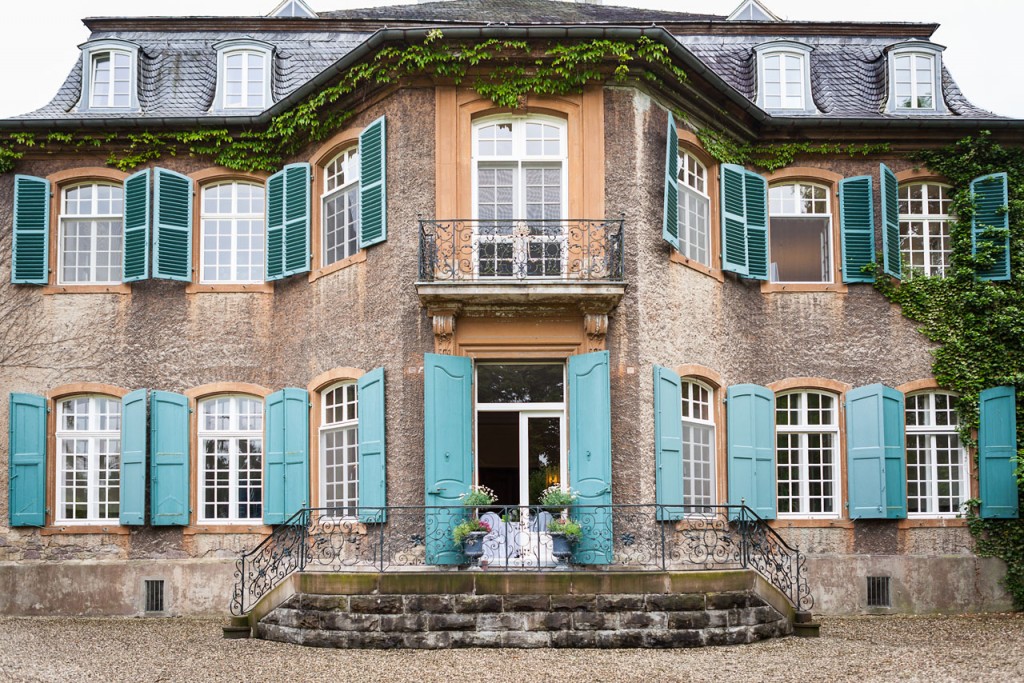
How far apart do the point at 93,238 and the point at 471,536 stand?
7454 millimetres

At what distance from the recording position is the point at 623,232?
14.0 meters

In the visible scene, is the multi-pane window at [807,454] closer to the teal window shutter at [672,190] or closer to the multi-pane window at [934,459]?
the multi-pane window at [934,459]

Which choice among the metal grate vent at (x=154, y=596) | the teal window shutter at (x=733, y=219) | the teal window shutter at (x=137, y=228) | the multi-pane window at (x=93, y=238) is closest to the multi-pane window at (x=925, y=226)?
the teal window shutter at (x=733, y=219)

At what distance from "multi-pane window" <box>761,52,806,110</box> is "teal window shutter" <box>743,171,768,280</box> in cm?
145

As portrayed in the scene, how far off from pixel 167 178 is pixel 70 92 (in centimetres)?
233

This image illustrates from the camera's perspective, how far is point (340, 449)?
50.1 feet

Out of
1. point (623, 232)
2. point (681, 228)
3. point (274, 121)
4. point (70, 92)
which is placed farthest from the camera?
point (70, 92)

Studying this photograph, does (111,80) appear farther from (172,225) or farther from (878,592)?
(878,592)

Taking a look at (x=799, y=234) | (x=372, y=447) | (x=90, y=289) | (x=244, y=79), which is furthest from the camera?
(x=244, y=79)

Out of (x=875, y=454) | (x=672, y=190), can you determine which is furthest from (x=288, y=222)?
(x=875, y=454)

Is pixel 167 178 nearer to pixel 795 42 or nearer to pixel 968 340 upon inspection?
pixel 795 42

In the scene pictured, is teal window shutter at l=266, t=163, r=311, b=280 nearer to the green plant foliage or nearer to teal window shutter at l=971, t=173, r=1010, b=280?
the green plant foliage

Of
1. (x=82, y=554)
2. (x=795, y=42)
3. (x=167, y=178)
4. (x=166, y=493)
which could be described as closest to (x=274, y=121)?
(x=167, y=178)

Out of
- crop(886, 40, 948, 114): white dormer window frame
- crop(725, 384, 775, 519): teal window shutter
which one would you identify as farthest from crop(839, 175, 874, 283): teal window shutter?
crop(725, 384, 775, 519): teal window shutter
